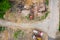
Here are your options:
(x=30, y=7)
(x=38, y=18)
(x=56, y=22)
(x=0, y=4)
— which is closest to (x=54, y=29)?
(x=56, y=22)

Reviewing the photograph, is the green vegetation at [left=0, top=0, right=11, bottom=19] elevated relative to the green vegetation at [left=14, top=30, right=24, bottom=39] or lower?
elevated

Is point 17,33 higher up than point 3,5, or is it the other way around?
point 3,5

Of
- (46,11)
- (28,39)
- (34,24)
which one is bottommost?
(28,39)

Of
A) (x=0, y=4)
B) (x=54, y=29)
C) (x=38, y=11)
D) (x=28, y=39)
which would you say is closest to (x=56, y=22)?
(x=54, y=29)

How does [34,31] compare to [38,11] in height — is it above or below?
below

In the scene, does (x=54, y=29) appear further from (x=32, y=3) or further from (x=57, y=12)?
(x=32, y=3)

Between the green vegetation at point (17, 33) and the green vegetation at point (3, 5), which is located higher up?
the green vegetation at point (3, 5)

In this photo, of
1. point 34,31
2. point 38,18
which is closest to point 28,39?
point 34,31

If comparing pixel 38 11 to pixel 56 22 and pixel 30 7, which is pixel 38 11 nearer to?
pixel 30 7
